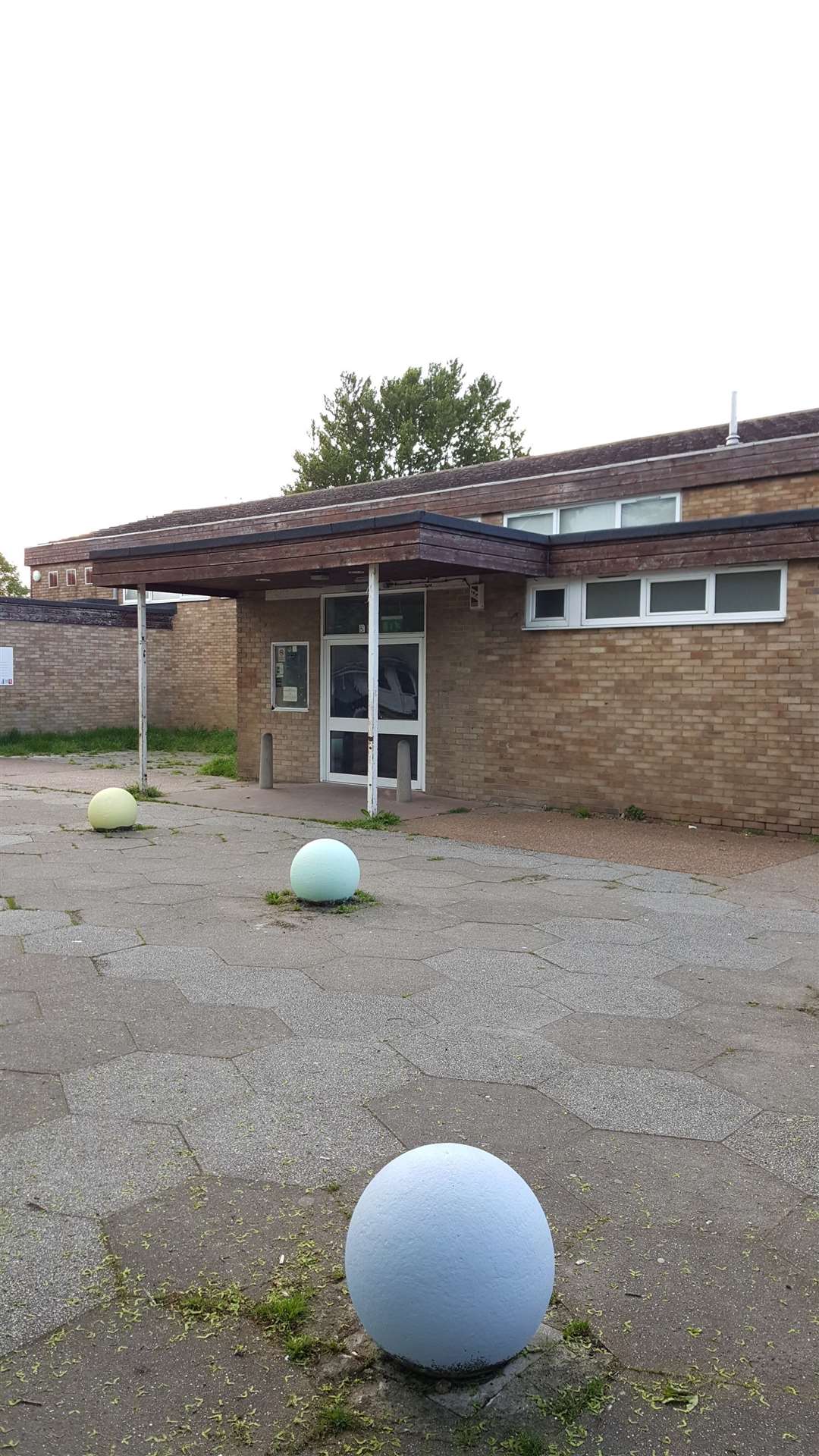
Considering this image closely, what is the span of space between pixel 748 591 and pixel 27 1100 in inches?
345

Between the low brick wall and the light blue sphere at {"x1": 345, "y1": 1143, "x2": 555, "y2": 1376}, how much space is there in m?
21.7

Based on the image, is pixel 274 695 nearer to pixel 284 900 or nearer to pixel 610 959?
pixel 284 900

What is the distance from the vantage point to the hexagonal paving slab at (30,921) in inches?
254

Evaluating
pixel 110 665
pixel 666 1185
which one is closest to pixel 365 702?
pixel 666 1185

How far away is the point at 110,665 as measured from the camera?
79.5ft

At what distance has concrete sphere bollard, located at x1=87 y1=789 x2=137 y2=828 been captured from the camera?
10.5 meters

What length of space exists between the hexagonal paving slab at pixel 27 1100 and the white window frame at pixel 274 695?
438 inches

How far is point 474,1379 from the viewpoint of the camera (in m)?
2.37

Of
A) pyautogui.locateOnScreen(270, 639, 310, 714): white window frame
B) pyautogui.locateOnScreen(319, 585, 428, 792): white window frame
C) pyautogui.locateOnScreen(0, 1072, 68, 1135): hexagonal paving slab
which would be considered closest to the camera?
pyautogui.locateOnScreen(0, 1072, 68, 1135): hexagonal paving slab

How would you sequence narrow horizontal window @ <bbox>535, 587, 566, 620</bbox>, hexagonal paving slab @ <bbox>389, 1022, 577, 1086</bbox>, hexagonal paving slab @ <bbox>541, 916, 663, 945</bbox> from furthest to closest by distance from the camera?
1. narrow horizontal window @ <bbox>535, 587, 566, 620</bbox>
2. hexagonal paving slab @ <bbox>541, 916, 663, 945</bbox>
3. hexagonal paving slab @ <bbox>389, 1022, 577, 1086</bbox>

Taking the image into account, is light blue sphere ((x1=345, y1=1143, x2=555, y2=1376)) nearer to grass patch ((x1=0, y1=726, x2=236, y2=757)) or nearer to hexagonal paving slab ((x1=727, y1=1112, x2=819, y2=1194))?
hexagonal paving slab ((x1=727, y1=1112, x2=819, y2=1194))

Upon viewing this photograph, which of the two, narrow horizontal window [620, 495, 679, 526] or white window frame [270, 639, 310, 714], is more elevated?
narrow horizontal window [620, 495, 679, 526]

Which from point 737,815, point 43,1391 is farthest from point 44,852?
point 43,1391

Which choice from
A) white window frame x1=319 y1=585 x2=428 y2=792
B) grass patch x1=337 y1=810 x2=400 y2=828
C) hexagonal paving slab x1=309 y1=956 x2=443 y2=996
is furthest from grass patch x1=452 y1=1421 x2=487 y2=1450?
white window frame x1=319 y1=585 x2=428 y2=792
